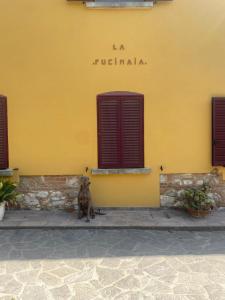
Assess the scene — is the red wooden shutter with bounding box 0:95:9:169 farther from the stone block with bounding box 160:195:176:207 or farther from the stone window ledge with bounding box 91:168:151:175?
the stone block with bounding box 160:195:176:207

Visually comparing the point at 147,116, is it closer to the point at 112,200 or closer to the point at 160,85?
the point at 160,85

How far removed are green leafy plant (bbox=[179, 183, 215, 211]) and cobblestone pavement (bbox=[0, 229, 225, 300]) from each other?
2.47ft

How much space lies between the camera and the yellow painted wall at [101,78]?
7.25m

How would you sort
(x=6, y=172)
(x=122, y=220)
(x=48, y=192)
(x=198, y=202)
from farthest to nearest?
(x=48, y=192) → (x=6, y=172) → (x=198, y=202) → (x=122, y=220)

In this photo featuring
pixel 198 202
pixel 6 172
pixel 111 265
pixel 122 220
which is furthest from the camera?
pixel 6 172

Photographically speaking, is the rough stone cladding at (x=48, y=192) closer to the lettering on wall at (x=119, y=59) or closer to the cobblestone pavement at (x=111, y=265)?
the cobblestone pavement at (x=111, y=265)

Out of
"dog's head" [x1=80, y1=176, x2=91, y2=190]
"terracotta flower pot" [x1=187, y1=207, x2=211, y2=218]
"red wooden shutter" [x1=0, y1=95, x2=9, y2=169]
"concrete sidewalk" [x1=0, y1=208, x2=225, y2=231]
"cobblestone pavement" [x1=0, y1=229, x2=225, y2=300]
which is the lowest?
"cobblestone pavement" [x1=0, y1=229, x2=225, y2=300]

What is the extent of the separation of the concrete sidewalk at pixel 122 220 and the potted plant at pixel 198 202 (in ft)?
0.47

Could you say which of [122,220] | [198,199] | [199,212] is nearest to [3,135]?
[122,220]

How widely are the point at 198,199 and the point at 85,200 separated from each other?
248 cm

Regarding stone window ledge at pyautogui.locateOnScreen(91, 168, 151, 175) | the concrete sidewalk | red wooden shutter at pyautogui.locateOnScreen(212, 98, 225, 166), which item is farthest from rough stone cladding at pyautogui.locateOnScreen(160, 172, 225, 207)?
stone window ledge at pyautogui.locateOnScreen(91, 168, 151, 175)

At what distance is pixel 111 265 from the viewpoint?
494cm

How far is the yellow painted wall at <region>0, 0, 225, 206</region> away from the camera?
285 inches

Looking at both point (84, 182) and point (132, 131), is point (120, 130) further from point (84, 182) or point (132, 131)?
point (84, 182)
